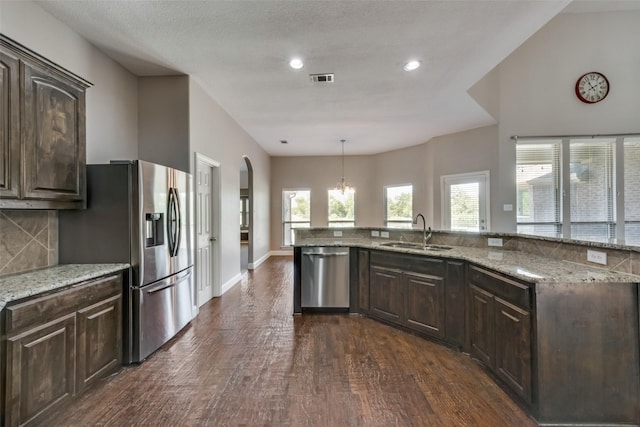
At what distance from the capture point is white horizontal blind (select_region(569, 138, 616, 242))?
5078 mm

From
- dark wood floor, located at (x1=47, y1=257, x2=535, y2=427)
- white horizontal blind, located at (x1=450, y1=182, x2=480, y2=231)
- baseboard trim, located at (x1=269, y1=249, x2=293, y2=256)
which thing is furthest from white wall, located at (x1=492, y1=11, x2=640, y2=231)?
baseboard trim, located at (x1=269, y1=249, x2=293, y2=256)

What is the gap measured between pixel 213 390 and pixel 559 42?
728cm

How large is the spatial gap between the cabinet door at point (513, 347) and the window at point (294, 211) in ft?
22.2

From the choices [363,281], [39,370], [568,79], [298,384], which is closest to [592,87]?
[568,79]

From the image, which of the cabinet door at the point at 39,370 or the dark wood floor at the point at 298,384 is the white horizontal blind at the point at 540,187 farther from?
the cabinet door at the point at 39,370

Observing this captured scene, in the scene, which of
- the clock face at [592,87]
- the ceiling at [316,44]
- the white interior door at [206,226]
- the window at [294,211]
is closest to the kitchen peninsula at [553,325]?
the ceiling at [316,44]

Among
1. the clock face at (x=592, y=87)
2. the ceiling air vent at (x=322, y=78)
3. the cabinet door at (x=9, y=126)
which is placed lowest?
the cabinet door at (x=9, y=126)

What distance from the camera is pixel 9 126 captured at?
1.83 meters

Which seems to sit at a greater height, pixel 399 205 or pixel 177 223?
pixel 399 205

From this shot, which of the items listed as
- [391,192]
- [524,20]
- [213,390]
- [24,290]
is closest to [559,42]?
[524,20]

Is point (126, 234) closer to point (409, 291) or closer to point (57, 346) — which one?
point (57, 346)

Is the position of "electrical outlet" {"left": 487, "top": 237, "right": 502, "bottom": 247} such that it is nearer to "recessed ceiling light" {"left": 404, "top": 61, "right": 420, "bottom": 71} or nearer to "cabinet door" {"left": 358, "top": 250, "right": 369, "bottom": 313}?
"cabinet door" {"left": 358, "top": 250, "right": 369, "bottom": 313}

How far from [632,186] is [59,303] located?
7.89m

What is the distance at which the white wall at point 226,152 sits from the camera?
12.5 feet
